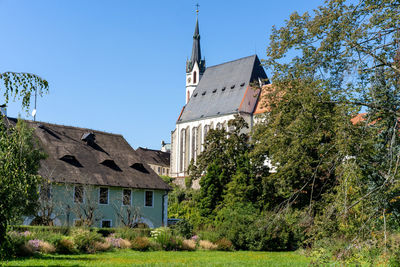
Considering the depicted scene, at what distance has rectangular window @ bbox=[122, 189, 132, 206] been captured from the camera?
36375 millimetres

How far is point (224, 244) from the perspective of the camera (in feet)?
91.7

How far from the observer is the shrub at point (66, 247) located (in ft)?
66.3

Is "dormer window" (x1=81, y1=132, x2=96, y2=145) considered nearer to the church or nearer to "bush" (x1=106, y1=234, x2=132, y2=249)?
"bush" (x1=106, y1=234, x2=132, y2=249)

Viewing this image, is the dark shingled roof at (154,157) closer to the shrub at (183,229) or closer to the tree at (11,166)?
the shrub at (183,229)

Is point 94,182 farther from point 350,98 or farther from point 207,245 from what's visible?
point 350,98

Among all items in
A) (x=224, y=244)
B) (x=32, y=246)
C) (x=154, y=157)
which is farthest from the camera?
(x=154, y=157)

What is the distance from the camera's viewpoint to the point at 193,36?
4304 inches

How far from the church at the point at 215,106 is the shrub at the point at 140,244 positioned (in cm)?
5417

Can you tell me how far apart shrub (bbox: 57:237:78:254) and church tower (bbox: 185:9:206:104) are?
8773cm

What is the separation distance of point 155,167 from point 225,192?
59886mm

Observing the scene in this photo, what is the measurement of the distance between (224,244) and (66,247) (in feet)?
34.2

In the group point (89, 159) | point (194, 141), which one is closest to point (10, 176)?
point (89, 159)

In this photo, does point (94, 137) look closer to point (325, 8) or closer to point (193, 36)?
point (325, 8)

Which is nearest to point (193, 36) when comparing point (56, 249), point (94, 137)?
point (94, 137)
